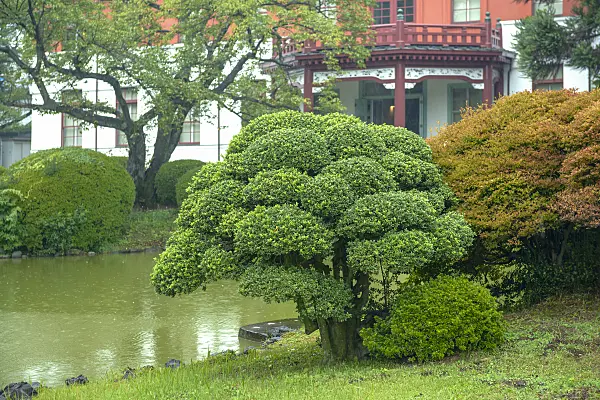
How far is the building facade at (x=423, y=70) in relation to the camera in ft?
94.0

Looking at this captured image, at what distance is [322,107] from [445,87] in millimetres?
6945

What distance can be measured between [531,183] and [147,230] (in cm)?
1769

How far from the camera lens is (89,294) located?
15.3 m

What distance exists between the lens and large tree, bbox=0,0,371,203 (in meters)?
24.5

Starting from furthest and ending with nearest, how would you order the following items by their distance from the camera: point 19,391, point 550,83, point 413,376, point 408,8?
point 408,8
point 550,83
point 19,391
point 413,376

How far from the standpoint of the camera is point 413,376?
7121 mm

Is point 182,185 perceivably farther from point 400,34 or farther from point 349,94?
point 349,94

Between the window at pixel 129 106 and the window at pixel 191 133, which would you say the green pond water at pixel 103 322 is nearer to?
the window at pixel 191 133

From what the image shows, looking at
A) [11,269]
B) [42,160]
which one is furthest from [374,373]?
[42,160]

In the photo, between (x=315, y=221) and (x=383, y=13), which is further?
(x=383, y=13)

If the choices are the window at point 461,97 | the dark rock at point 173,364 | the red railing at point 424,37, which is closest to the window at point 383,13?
the red railing at point 424,37

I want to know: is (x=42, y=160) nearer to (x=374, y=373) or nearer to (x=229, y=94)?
(x=229, y=94)

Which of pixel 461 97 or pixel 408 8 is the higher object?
pixel 408 8

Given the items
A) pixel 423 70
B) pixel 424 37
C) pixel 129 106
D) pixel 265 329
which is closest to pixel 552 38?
pixel 423 70
